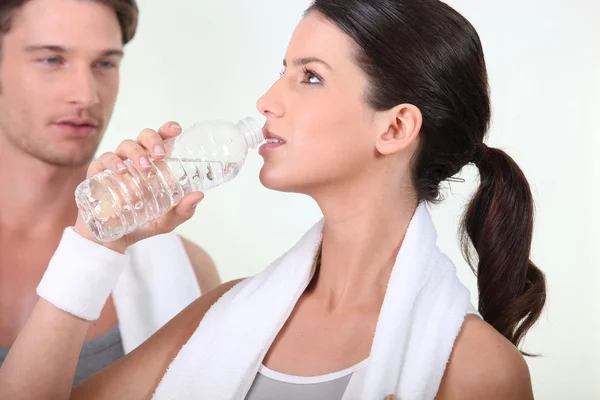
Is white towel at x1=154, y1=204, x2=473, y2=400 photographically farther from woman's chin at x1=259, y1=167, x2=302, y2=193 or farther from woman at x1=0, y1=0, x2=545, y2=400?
woman's chin at x1=259, y1=167, x2=302, y2=193

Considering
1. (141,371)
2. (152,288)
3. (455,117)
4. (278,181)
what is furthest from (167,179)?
(152,288)

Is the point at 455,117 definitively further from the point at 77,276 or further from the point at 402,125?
the point at 77,276

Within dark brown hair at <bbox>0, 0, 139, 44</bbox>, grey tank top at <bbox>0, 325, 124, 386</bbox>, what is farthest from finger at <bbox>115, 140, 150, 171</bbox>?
dark brown hair at <bbox>0, 0, 139, 44</bbox>

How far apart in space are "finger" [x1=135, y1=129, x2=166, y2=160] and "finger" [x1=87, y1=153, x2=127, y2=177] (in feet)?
0.14

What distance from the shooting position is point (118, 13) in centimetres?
184

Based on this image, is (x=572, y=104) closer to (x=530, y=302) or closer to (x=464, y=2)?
(x=464, y=2)

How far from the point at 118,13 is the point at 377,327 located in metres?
1.09

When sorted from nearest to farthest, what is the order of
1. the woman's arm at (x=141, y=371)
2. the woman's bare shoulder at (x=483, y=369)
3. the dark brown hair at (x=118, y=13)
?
the woman's bare shoulder at (x=483, y=369)
the woman's arm at (x=141, y=371)
the dark brown hair at (x=118, y=13)

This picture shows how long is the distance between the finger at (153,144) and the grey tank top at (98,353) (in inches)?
25.1

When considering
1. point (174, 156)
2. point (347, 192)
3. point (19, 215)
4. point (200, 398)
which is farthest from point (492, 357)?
point (19, 215)

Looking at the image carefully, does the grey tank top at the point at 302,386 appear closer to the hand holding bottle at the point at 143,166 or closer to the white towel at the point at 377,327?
the white towel at the point at 377,327

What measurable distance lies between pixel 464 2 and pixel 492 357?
2.78 feet

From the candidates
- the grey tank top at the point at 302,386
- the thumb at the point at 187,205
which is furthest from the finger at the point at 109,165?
the grey tank top at the point at 302,386

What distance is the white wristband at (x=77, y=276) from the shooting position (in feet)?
3.80
